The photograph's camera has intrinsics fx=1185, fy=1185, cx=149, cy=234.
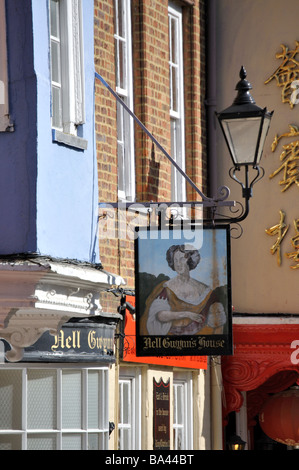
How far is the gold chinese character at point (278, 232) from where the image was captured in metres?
14.6

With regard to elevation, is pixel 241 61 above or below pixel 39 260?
above

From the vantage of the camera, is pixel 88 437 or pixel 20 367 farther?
pixel 88 437

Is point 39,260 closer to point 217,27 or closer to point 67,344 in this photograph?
point 67,344

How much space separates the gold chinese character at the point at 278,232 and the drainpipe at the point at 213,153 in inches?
33.1

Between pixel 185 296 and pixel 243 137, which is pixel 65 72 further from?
pixel 185 296

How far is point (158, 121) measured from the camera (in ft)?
43.5

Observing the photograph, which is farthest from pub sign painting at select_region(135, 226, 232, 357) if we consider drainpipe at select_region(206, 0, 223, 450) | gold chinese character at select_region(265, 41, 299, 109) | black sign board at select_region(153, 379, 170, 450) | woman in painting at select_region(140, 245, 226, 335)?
gold chinese character at select_region(265, 41, 299, 109)

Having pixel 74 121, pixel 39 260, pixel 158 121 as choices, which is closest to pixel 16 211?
pixel 39 260

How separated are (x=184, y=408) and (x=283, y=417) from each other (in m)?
1.66

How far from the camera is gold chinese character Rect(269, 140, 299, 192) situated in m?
14.5

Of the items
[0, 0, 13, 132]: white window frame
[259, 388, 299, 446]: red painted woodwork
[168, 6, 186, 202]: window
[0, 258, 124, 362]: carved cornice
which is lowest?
[259, 388, 299, 446]: red painted woodwork

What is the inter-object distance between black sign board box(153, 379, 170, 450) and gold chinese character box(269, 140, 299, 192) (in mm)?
3093

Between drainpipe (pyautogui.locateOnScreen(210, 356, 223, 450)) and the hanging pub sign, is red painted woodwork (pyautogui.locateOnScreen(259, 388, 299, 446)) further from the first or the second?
the hanging pub sign

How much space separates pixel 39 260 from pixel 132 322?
11.7 ft
